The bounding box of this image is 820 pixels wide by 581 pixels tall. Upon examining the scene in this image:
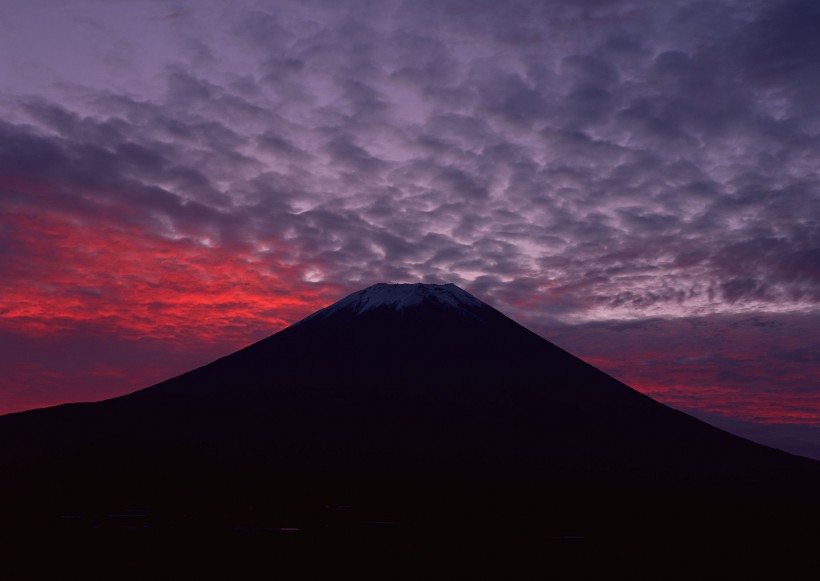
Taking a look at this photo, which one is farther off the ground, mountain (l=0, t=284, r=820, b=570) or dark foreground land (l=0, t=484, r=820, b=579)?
mountain (l=0, t=284, r=820, b=570)

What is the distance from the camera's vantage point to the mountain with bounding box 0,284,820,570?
86.4m

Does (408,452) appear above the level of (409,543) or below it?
above

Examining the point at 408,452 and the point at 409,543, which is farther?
the point at 408,452

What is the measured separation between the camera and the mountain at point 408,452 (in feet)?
283

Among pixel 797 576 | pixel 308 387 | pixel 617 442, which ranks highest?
pixel 308 387

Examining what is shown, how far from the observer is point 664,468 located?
140000mm

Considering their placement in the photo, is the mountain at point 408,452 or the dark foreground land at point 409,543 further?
the mountain at point 408,452

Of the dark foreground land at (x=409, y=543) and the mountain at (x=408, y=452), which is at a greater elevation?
the mountain at (x=408, y=452)

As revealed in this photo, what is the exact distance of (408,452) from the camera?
455ft

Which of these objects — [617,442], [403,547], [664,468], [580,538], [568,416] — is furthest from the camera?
[568,416]

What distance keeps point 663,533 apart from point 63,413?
12816 centimetres

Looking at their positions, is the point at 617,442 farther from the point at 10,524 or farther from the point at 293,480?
the point at 10,524

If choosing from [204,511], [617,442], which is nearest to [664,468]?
[617,442]

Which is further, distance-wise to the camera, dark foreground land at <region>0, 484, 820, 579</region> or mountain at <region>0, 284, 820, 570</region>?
mountain at <region>0, 284, 820, 570</region>
